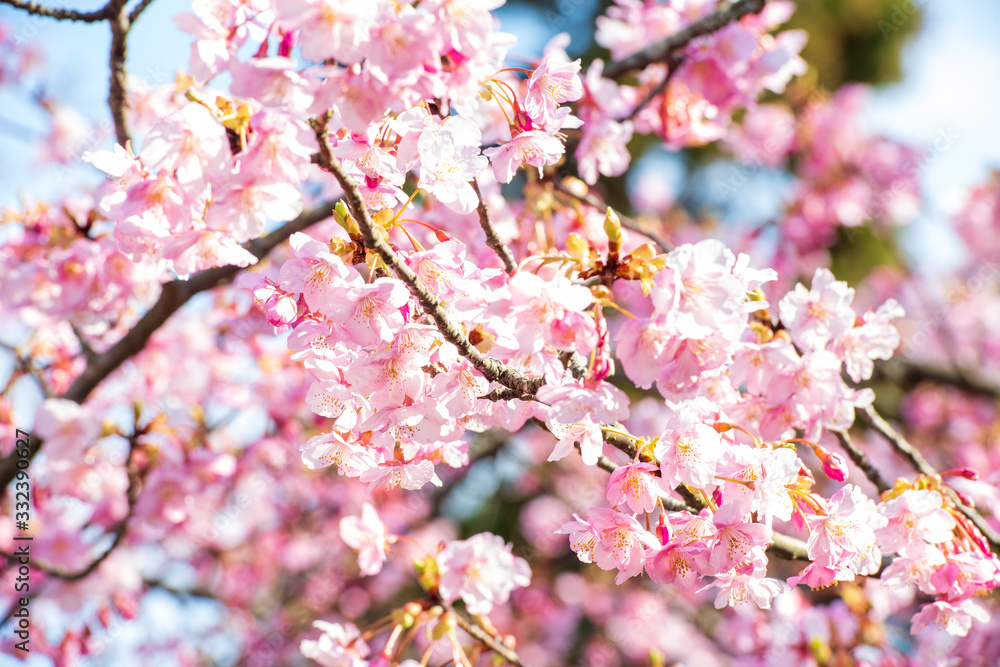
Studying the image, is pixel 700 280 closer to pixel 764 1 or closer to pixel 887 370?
pixel 764 1

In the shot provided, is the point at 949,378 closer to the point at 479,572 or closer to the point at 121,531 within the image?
the point at 479,572

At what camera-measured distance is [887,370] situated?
4.10 metres

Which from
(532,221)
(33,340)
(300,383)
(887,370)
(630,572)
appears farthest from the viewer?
(887,370)

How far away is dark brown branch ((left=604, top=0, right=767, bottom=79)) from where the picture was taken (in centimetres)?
249

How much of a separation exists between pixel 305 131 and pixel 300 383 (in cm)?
287

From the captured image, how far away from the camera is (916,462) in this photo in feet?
6.33

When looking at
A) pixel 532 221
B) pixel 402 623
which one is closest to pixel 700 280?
pixel 402 623

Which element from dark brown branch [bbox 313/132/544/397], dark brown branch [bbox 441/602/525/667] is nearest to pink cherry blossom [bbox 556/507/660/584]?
dark brown branch [bbox 313/132/544/397]

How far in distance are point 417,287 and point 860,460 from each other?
1445 millimetres

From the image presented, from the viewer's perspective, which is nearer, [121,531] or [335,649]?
[335,649]

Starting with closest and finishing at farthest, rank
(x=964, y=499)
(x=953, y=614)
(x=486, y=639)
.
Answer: (x=953, y=614) → (x=964, y=499) → (x=486, y=639)

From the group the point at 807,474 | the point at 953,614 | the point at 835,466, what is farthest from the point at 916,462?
the point at 807,474

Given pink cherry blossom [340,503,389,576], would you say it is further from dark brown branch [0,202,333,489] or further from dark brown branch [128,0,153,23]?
dark brown branch [128,0,153,23]

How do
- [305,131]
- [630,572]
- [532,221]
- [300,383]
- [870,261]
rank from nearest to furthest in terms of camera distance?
[305,131]
[630,572]
[532,221]
[300,383]
[870,261]
